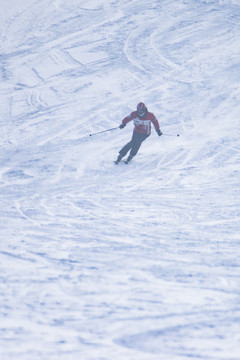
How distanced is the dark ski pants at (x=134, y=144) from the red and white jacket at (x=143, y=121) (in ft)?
0.32

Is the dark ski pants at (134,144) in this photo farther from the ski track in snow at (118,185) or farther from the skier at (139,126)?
the ski track in snow at (118,185)

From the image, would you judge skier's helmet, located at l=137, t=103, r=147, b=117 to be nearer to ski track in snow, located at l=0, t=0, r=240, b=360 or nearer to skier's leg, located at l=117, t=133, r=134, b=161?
skier's leg, located at l=117, t=133, r=134, b=161

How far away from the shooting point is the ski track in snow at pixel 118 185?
3.96 m

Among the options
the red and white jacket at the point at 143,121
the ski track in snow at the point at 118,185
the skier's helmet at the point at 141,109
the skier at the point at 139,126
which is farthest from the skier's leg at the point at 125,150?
the skier's helmet at the point at 141,109

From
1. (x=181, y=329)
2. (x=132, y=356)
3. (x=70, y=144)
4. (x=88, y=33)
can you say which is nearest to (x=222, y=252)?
(x=181, y=329)

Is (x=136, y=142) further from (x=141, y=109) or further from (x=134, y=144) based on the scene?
(x=141, y=109)

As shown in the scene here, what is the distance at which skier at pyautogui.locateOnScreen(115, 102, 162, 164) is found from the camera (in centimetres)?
904

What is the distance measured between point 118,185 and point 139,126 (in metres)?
1.63

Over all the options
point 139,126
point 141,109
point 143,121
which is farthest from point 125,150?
point 141,109

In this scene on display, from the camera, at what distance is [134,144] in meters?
9.41

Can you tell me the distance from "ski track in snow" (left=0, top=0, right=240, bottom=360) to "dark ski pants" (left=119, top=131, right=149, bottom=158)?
25 cm

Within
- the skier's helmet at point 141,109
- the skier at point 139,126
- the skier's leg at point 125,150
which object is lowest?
the skier's leg at point 125,150

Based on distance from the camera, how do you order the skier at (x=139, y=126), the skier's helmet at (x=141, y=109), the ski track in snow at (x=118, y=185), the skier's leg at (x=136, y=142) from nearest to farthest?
1. the ski track in snow at (x=118, y=185)
2. the skier's helmet at (x=141, y=109)
3. the skier at (x=139, y=126)
4. the skier's leg at (x=136, y=142)

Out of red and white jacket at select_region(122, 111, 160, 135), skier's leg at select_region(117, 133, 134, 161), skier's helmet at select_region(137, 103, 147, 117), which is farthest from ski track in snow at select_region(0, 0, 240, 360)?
skier's helmet at select_region(137, 103, 147, 117)
